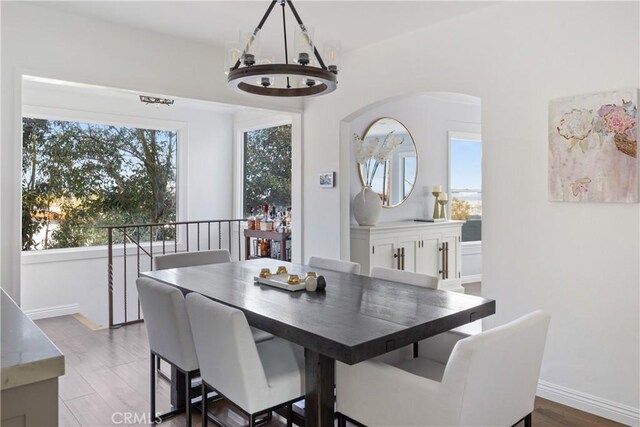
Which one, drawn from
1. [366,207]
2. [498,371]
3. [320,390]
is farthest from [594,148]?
[366,207]

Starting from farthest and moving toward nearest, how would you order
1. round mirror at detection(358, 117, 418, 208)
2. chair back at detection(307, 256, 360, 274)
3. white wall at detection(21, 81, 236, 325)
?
round mirror at detection(358, 117, 418, 208)
white wall at detection(21, 81, 236, 325)
chair back at detection(307, 256, 360, 274)

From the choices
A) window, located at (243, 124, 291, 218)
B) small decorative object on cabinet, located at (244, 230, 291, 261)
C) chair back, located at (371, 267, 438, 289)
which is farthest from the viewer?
window, located at (243, 124, 291, 218)

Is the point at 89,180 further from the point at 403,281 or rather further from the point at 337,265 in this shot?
the point at 403,281

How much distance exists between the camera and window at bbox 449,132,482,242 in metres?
6.46

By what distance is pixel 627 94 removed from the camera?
2580 millimetres

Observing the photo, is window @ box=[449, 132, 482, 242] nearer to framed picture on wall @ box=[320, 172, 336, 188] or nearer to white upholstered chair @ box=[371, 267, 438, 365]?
framed picture on wall @ box=[320, 172, 336, 188]

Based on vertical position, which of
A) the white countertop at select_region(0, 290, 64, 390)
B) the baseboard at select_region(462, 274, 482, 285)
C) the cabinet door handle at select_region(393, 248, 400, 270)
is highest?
the white countertop at select_region(0, 290, 64, 390)

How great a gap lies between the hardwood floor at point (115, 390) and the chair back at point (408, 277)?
1004mm

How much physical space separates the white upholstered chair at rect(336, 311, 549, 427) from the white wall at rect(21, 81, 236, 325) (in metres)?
3.49

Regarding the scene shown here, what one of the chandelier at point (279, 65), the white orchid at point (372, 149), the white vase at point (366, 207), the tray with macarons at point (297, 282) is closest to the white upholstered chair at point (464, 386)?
the tray with macarons at point (297, 282)

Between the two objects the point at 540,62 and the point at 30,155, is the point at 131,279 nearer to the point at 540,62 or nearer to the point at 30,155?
the point at 30,155

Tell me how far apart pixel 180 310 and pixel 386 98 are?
2698 mm

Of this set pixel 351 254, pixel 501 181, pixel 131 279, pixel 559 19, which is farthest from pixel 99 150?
pixel 559 19

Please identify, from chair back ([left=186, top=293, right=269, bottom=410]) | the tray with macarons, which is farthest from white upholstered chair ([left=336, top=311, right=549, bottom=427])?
the tray with macarons
